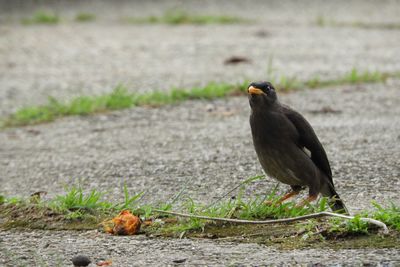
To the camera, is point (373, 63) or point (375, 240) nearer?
point (375, 240)

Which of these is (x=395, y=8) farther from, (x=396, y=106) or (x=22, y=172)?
(x=22, y=172)

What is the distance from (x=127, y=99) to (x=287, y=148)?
3.89 meters

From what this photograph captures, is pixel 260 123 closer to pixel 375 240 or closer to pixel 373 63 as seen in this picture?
pixel 375 240

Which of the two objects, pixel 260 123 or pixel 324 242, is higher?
pixel 260 123

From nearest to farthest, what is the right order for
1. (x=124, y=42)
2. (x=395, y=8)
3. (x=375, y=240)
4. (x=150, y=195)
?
(x=375, y=240), (x=150, y=195), (x=124, y=42), (x=395, y=8)

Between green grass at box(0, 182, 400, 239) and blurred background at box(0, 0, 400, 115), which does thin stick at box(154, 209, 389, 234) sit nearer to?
green grass at box(0, 182, 400, 239)

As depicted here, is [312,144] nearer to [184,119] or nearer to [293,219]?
[293,219]

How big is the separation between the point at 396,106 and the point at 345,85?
1190mm

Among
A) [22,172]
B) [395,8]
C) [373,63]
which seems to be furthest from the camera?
[395,8]

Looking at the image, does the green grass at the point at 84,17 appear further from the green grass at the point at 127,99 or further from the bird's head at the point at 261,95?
the bird's head at the point at 261,95

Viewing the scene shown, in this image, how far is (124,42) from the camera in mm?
13000

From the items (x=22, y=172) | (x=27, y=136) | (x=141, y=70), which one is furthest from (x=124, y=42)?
(x=22, y=172)

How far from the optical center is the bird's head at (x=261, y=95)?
5.69m

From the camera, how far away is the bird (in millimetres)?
5531
